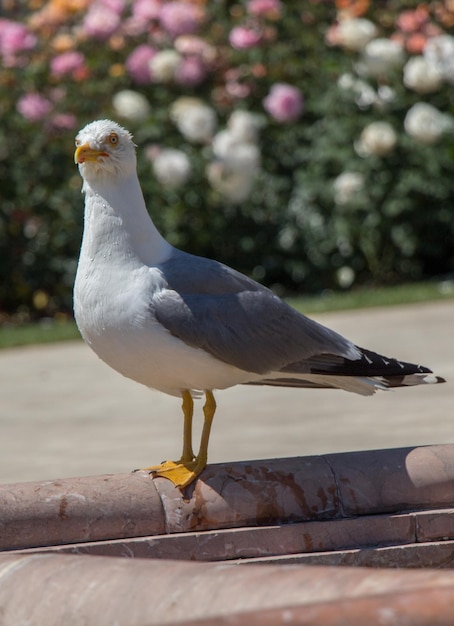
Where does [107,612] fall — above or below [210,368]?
below

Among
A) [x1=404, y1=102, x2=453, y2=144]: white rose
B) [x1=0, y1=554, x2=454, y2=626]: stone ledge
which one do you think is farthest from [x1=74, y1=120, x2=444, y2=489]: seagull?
[x1=404, y1=102, x2=453, y2=144]: white rose

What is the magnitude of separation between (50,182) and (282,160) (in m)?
1.82

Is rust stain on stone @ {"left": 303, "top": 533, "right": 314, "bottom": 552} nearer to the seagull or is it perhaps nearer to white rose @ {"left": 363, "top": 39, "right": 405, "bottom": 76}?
the seagull

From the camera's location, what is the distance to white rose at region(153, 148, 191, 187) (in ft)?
31.1

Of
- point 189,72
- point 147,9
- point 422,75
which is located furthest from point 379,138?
point 147,9

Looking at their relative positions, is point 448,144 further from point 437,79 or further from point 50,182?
point 50,182

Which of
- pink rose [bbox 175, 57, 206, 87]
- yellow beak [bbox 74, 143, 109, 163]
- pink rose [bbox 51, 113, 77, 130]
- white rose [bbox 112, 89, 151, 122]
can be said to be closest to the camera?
yellow beak [bbox 74, 143, 109, 163]

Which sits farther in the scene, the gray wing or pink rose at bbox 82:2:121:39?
pink rose at bbox 82:2:121:39

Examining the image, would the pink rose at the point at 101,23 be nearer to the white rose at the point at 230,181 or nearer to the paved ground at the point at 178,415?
the white rose at the point at 230,181

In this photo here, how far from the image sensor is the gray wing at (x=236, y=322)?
346cm

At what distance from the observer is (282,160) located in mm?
10086

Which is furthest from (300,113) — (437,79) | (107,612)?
(107,612)

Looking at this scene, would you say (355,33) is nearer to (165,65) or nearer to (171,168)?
(165,65)

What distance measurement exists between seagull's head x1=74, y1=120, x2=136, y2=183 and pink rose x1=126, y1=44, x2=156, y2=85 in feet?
21.6
